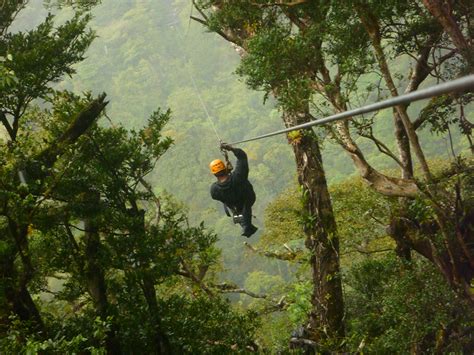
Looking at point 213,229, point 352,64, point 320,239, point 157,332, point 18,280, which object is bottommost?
point 157,332

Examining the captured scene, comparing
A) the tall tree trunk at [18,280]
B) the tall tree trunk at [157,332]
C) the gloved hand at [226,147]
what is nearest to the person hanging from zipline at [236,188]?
the gloved hand at [226,147]

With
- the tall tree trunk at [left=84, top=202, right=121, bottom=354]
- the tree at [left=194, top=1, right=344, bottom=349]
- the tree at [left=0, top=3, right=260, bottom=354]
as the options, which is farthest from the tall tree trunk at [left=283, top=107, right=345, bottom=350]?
A: the tall tree trunk at [left=84, top=202, right=121, bottom=354]

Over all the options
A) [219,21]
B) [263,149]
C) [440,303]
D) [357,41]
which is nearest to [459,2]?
[357,41]

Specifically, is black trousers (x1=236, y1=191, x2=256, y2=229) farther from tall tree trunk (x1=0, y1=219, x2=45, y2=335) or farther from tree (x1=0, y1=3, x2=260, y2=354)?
tall tree trunk (x1=0, y1=219, x2=45, y2=335)

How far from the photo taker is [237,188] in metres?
5.66

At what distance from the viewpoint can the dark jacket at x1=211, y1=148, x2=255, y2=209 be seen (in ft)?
17.7

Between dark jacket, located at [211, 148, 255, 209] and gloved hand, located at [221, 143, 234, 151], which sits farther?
dark jacket, located at [211, 148, 255, 209]

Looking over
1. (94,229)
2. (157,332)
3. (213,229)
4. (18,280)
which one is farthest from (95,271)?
(213,229)

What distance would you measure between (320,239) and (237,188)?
1.36 meters

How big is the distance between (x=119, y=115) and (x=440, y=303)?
160 feet

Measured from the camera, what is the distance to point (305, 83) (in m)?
4.68

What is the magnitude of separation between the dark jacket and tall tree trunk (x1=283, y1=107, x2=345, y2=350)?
0.82 meters

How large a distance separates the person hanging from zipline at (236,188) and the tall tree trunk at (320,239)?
2.50 feet

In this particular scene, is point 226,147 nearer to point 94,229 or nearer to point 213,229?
point 213,229
